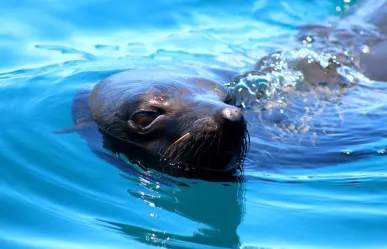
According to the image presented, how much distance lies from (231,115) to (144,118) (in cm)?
85

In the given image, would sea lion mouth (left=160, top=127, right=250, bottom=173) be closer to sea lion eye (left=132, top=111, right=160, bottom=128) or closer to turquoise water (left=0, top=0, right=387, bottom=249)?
turquoise water (left=0, top=0, right=387, bottom=249)

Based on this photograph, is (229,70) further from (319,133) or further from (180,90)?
(180,90)

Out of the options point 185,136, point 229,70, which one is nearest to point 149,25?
point 229,70

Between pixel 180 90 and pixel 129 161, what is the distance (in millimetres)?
616

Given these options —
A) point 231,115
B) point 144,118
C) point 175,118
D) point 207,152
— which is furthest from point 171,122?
point 231,115

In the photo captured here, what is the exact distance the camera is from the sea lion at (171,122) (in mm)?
4805

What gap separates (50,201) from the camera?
16.1 feet

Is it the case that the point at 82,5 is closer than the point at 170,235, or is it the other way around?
the point at 170,235

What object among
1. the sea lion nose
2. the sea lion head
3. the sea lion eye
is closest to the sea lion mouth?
the sea lion head

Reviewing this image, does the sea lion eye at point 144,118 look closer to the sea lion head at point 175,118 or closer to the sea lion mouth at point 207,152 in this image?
the sea lion head at point 175,118

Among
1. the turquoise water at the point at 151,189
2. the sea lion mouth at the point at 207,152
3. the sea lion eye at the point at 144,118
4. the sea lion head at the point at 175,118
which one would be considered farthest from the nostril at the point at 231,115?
the sea lion eye at the point at 144,118

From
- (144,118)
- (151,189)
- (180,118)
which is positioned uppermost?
(144,118)

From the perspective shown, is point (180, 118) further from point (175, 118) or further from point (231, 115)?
point (231, 115)

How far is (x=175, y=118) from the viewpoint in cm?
510
